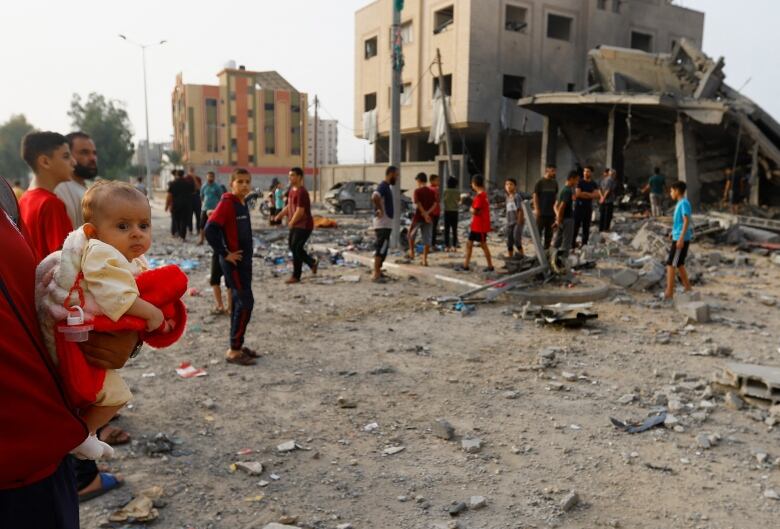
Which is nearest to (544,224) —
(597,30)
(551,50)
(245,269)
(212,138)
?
(245,269)

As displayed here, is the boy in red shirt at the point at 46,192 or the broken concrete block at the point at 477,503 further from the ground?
the boy in red shirt at the point at 46,192

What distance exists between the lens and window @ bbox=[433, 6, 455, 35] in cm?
3032

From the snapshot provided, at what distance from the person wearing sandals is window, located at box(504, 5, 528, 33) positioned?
28.0 m

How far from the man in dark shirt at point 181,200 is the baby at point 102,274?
45.6 ft

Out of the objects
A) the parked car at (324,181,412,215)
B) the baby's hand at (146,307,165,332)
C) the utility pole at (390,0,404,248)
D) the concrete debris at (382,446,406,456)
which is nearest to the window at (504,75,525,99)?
the parked car at (324,181,412,215)

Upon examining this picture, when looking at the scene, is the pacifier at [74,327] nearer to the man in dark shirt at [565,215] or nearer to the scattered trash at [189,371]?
the scattered trash at [189,371]

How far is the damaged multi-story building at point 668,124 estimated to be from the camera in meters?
18.9

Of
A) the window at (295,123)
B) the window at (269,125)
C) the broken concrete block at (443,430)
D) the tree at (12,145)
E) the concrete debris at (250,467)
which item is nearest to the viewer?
the concrete debris at (250,467)

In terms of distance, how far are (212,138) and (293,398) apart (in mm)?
57494

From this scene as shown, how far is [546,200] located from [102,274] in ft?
34.1

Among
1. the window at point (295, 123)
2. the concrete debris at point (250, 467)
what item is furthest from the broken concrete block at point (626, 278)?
the window at point (295, 123)

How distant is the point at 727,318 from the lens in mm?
7805

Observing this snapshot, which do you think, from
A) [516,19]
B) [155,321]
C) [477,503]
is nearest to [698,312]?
[477,503]

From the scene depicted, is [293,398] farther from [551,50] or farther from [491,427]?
[551,50]
